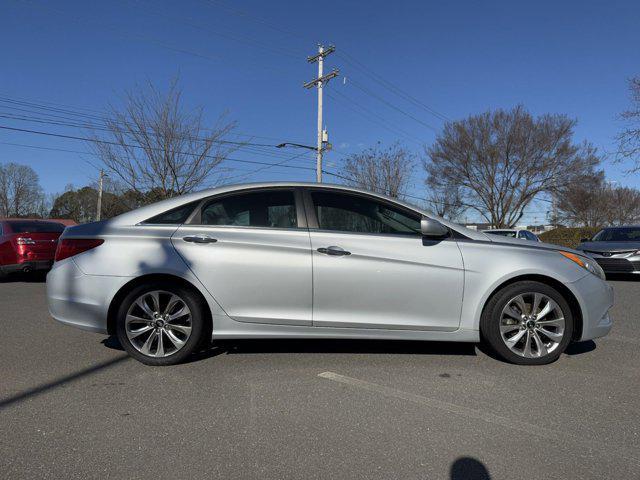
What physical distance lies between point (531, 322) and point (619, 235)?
418 inches

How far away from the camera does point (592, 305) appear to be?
13.1 ft

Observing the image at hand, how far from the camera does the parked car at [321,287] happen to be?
3904 mm

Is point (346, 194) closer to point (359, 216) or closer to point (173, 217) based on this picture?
point (359, 216)

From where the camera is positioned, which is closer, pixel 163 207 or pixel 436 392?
pixel 436 392

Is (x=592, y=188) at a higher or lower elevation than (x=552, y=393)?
higher

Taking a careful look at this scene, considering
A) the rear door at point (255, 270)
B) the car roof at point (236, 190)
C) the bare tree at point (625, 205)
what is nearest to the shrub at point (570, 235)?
the bare tree at point (625, 205)

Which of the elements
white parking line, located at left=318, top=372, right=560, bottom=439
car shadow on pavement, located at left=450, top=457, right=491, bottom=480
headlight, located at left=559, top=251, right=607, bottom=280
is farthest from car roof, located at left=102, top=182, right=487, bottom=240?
car shadow on pavement, located at left=450, top=457, right=491, bottom=480

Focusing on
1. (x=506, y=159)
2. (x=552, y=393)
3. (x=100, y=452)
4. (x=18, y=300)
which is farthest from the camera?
(x=506, y=159)

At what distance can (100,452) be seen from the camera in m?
2.55

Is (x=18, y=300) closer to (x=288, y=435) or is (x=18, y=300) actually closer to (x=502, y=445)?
(x=288, y=435)

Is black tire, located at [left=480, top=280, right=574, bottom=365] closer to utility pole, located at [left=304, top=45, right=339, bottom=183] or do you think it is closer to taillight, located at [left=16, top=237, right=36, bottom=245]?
taillight, located at [left=16, top=237, right=36, bottom=245]

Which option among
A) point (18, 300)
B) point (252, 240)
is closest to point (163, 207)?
point (252, 240)

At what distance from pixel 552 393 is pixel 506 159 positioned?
30048 mm

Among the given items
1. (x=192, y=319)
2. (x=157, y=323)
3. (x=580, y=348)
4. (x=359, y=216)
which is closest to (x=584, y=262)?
(x=580, y=348)
